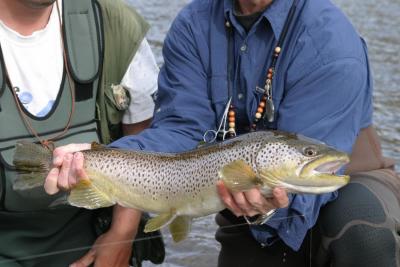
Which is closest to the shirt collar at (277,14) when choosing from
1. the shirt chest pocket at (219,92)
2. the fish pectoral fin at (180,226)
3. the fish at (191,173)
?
the shirt chest pocket at (219,92)

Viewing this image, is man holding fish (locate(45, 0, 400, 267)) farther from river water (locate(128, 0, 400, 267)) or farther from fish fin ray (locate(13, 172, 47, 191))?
river water (locate(128, 0, 400, 267))

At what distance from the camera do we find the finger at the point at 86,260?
3625 mm

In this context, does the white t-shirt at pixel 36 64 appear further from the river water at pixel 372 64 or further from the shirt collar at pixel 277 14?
the river water at pixel 372 64

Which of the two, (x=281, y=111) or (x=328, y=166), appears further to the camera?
(x=281, y=111)

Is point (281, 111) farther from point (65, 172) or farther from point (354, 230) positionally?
point (65, 172)

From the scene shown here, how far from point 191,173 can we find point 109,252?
83 cm

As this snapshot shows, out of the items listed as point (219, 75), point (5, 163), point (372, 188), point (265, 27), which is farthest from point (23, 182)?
point (372, 188)

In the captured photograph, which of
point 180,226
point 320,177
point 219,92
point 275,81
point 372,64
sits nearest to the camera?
point 320,177

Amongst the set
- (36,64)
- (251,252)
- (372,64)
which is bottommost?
A: (372,64)

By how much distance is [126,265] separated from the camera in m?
3.69

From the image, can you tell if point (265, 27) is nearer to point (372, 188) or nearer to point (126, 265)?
point (372, 188)

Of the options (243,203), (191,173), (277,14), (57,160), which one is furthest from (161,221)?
(277,14)

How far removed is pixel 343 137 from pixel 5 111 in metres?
1.48

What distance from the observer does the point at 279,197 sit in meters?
2.75
